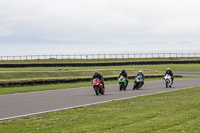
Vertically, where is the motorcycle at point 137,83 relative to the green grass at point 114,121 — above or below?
above

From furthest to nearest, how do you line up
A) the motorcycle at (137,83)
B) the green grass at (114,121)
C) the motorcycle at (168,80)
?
1. the motorcycle at (168,80)
2. the motorcycle at (137,83)
3. the green grass at (114,121)

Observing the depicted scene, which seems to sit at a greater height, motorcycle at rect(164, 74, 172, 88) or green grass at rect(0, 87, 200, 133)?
motorcycle at rect(164, 74, 172, 88)

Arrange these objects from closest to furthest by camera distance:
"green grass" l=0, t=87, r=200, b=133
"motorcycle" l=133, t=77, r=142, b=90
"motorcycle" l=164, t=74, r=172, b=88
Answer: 1. "green grass" l=0, t=87, r=200, b=133
2. "motorcycle" l=133, t=77, r=142, b=90
3. "motorcycle" l=164, t=74, r=172, b=88

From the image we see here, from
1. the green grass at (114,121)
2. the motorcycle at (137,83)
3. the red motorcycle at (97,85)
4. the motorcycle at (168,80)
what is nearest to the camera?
the green grass at (114,121)

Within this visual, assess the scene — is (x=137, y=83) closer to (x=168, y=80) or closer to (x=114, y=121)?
(x=168, y=80)

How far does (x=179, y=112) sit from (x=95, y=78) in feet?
34.3

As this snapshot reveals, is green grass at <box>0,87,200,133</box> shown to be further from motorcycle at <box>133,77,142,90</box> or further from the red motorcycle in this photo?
motorcycle at <box>133,77,142,90</box>

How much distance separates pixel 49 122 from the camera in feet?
37.3

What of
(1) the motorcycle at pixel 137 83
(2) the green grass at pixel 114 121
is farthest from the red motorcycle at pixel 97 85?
(2) the green grass at pixel 114 121

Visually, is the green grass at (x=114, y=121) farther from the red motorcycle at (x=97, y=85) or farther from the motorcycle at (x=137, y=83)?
the motorcycle at (x=137, y=83)

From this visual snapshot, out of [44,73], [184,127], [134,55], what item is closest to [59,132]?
[184,127]

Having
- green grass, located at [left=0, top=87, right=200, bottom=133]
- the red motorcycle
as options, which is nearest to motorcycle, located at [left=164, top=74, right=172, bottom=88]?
the red motorcycle

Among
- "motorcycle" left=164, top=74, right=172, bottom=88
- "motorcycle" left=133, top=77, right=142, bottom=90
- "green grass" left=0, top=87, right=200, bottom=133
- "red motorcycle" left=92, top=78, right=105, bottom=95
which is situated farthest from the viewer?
"motorcycle" left=164, top=74, right=172, bottom=88

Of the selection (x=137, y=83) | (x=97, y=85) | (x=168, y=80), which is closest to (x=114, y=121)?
(x=97, y=85)
